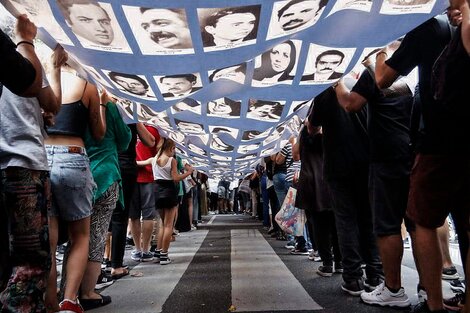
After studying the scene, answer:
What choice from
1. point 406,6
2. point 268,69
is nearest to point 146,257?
point 268,69

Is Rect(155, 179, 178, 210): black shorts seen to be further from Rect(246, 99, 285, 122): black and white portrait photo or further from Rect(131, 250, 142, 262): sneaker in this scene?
Rect(246, 99, 285, 122): black and white portrait photo

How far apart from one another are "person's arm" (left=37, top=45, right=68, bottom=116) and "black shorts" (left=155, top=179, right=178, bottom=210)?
3.00 meters

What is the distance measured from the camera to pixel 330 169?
3227 millimetres

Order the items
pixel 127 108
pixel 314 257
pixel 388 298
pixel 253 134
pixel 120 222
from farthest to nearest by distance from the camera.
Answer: pixel 314 257
pixel 253 134
pixel 120 222
pixel 127 108
pixel 388 298

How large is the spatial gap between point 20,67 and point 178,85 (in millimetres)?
1423

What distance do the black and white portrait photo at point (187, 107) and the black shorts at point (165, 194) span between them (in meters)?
1.46

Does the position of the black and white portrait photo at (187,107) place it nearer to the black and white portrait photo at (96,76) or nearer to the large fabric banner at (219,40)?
the large fabric banner at (219,40)

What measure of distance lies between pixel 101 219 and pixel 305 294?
1.57 metres

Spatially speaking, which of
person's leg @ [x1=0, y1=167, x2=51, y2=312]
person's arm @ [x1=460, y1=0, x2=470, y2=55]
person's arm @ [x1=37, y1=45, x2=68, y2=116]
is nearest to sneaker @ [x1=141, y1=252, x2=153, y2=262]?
person's arm @ [x1=37, y1=45, x2=68, y2=116]

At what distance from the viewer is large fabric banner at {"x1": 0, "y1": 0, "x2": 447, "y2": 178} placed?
210 cm

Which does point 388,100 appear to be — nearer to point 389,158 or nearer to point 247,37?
point 389,158

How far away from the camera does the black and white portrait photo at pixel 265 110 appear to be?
134 inches

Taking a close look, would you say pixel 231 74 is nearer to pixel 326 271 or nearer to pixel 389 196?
pixel 389 196

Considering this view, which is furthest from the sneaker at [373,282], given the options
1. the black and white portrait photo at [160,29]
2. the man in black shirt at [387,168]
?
the black and white portrait photo at [160,29]
